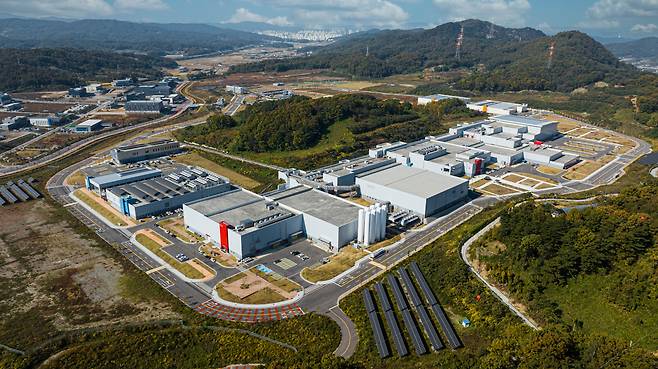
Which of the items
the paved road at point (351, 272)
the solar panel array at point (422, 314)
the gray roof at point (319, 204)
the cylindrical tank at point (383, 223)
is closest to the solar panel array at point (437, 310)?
the solar panel array at point (422, 314)

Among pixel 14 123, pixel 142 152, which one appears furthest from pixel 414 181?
pixel 14 123

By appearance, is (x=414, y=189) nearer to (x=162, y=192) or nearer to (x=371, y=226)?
(x=371, y=226)

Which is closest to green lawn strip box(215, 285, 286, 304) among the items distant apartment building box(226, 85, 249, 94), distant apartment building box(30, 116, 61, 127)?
distant apartment building box(30, 116, 61, 127)

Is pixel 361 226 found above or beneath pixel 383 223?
above

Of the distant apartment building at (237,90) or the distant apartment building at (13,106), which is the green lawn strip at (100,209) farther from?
the distant apartment building at (237,90)

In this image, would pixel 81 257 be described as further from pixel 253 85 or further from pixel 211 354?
pixel 253 85
